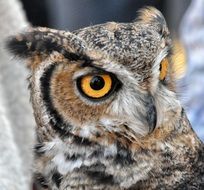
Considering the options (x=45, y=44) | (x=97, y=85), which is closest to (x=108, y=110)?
(x=97, y=85)

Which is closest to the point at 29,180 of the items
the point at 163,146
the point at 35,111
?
the point at 35,111

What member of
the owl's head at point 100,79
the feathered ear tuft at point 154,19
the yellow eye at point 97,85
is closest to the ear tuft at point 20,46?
the owl's head at point 100,79

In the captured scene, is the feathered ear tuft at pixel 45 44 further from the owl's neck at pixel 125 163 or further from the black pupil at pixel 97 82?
the owl's neck at pixel 125 163

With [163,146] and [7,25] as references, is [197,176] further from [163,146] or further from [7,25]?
[7,25]

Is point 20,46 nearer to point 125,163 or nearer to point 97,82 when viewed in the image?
point 97,82

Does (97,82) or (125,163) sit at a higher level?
(97,82)

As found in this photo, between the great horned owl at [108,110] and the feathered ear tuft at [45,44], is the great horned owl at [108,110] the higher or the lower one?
the lower one

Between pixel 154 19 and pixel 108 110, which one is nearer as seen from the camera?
pixel 108 110
